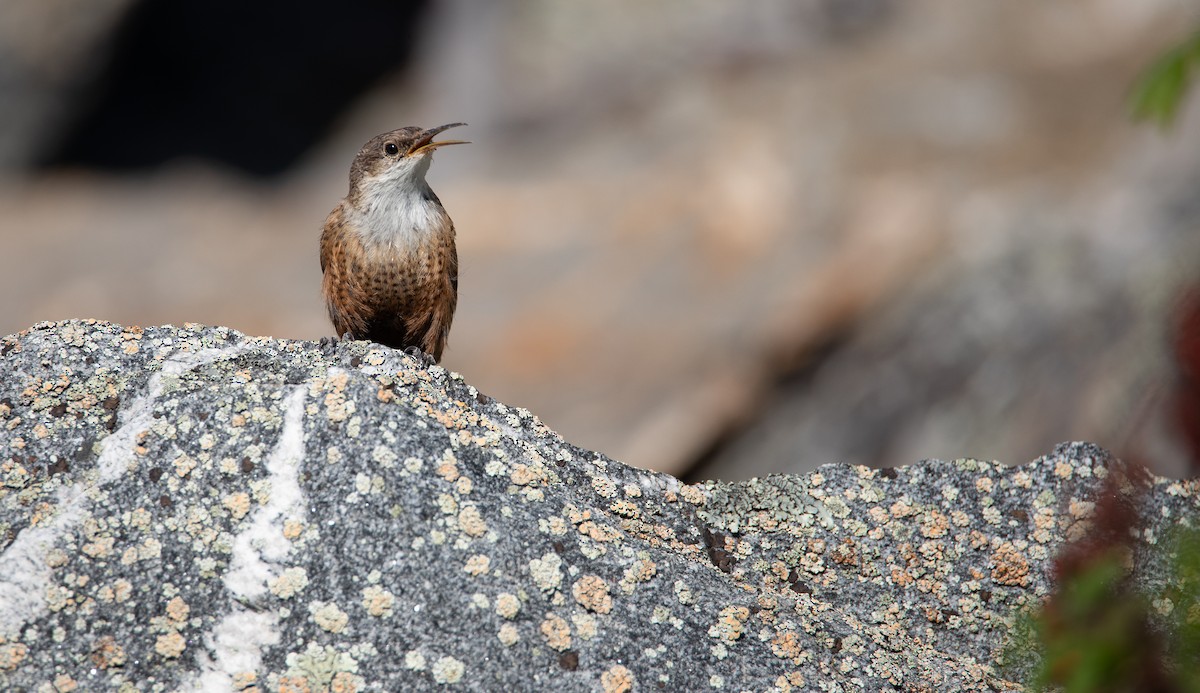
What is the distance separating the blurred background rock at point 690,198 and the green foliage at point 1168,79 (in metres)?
1.47

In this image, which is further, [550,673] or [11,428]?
[11,428]

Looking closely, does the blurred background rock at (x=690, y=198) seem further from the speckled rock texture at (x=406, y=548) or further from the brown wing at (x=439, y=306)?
the brown wing at (x=439, y=306)

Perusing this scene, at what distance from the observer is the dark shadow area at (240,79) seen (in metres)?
23.8

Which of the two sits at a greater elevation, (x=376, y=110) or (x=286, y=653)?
(x=376, y=110)

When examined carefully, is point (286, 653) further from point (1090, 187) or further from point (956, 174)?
point (956, 174)

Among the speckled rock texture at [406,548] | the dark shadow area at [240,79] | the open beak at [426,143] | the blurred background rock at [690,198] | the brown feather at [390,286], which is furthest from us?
the dark shadow area at [240,79]

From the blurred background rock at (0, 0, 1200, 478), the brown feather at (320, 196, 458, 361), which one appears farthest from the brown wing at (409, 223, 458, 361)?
the blurred background rock at (0, 0, 1200, 478)

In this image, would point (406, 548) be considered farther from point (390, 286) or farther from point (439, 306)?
point (439, 306)

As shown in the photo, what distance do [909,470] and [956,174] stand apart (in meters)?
14.0

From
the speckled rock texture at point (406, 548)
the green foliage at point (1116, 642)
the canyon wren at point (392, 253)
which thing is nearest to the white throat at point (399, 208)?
the canyon wren at point (392, 253)

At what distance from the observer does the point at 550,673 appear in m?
3.98

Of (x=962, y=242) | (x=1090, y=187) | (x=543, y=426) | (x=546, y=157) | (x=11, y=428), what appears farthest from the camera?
(x=546, y=157)

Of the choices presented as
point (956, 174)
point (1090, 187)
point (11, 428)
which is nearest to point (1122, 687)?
point (11, 428)

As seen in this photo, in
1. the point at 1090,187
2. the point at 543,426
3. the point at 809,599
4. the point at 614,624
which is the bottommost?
the point at 614,624
